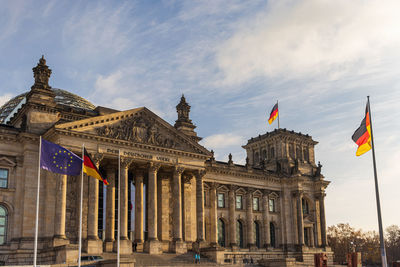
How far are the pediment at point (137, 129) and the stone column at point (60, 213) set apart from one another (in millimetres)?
5701

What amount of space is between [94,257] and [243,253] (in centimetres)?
2983

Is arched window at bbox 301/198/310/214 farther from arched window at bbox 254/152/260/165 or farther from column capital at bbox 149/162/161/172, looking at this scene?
column capital at bbox 149/162/161/172

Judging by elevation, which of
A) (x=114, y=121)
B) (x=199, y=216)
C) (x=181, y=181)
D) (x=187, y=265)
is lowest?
(x=187, y=265)

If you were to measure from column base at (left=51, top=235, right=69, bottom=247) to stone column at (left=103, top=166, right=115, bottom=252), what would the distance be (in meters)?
5.38

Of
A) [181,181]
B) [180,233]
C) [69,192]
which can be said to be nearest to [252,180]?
[181,181]

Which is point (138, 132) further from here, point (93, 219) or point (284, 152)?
point (284, 152)

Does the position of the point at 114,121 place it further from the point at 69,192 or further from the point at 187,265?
the point at 187,265

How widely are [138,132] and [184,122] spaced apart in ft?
42.0

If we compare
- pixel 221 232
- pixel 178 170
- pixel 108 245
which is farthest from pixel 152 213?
pixel 221 232

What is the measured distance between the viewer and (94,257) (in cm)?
4319

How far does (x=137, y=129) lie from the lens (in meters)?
54.8

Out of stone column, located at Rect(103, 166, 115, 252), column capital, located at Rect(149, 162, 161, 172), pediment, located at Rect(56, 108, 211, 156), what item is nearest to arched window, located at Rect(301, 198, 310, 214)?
pediment, located at Rect(56, 108, 211, 156)

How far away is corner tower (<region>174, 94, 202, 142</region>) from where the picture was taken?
217ft

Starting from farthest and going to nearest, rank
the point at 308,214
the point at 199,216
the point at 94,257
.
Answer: the point at 308,214 < the point at 199,216 < the point at 94,257
